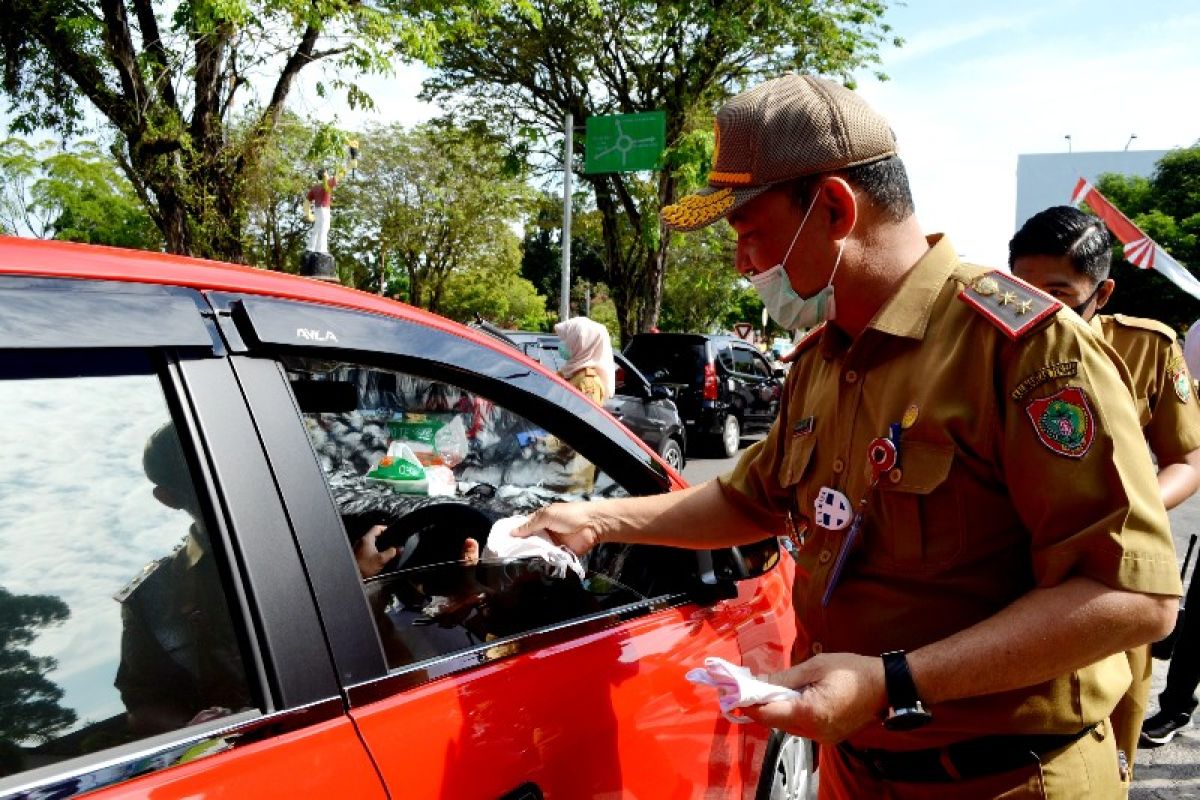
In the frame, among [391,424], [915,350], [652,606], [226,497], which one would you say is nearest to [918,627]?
[915,350]

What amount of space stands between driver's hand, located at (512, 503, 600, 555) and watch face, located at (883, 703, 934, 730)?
0.75 m

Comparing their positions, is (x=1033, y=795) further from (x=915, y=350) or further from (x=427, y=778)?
(x=427, y=778)

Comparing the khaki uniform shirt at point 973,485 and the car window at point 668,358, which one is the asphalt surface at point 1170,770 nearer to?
the khaki uniform shirt at point 973,485

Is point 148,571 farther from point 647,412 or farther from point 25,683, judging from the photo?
point 647,412

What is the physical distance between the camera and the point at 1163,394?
253cm

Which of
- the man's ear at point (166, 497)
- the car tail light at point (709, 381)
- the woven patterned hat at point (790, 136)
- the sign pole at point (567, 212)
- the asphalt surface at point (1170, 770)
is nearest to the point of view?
the man's ear at point (166, 497)

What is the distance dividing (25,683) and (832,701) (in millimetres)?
1017

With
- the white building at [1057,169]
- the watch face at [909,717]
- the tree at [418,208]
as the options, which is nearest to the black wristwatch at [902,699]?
the watch face at [909,717]

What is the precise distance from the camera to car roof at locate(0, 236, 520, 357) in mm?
1110

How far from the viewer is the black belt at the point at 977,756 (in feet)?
4.44

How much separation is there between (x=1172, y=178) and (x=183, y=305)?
139 feet

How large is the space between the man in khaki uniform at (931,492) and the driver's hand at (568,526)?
0.43 m

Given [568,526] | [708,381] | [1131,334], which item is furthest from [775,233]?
[708,381]

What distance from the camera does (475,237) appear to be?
31453 millimetres
